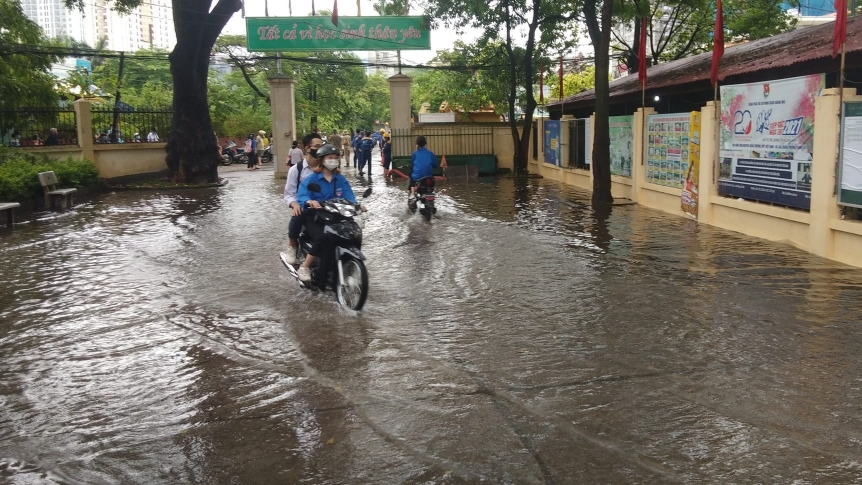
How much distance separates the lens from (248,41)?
26.7 metres

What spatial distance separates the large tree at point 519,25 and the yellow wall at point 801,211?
11.4 metres

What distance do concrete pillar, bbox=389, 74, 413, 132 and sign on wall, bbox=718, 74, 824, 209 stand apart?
17.2 m

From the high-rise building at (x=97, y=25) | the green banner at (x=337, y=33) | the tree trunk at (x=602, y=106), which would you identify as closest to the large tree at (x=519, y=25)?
the green banner at (x=337, y=33)

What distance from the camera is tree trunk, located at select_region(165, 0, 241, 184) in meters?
22.7

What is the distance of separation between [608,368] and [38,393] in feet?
12.5

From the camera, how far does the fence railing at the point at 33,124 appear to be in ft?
69.4

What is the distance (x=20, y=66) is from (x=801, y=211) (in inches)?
881

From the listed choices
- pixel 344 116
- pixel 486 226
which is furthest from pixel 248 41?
pixel 344 116

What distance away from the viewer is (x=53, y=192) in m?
16.7

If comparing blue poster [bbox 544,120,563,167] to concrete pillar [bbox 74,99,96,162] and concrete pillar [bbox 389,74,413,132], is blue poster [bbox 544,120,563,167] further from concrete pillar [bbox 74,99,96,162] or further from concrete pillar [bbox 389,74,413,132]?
concrete pillar [bbox 74,99,96,162]

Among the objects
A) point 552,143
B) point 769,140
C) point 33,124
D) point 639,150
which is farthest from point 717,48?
point 33,124

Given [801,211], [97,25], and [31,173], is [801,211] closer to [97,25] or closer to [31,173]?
[31,173]

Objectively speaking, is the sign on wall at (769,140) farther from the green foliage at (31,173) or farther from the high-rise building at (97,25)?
the high-rise building at (97,25)

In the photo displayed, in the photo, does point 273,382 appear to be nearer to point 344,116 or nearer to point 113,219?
point 113,219
